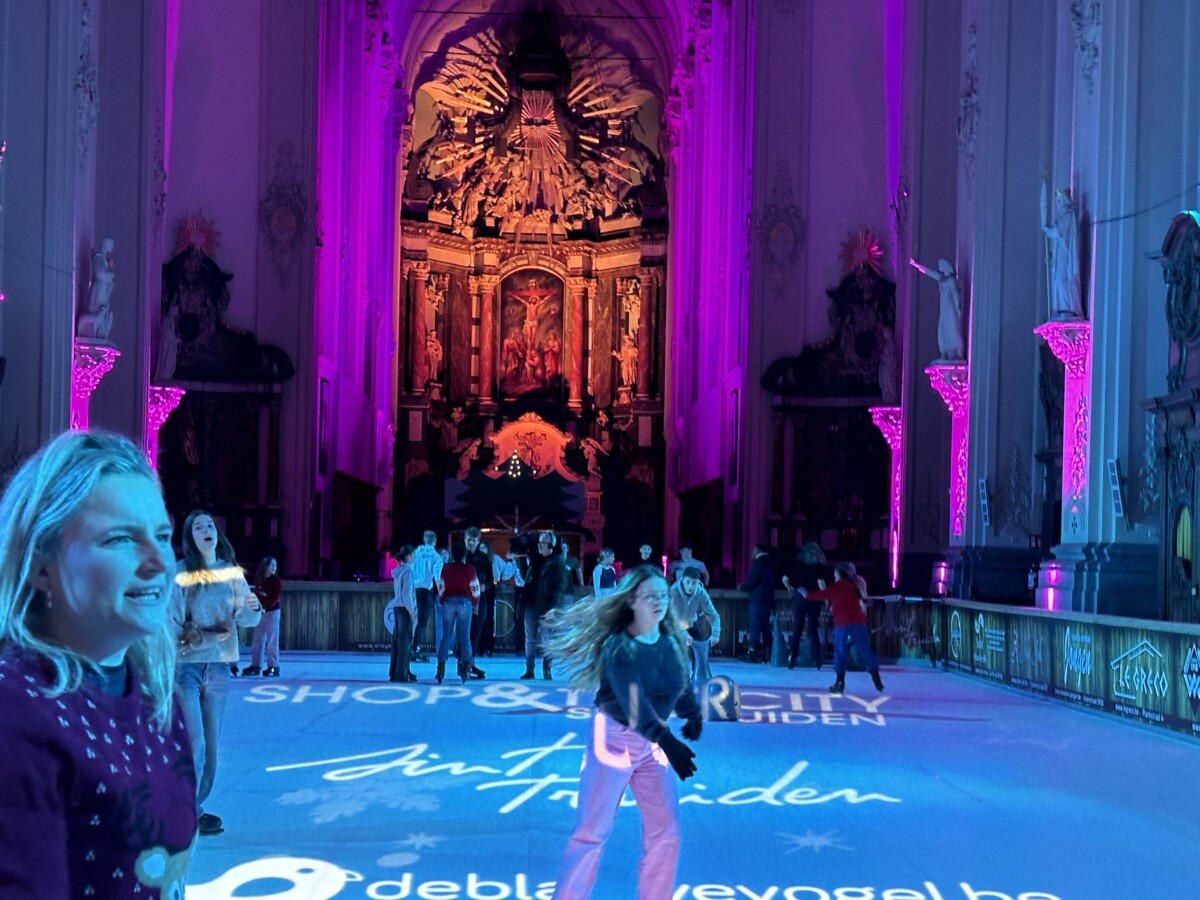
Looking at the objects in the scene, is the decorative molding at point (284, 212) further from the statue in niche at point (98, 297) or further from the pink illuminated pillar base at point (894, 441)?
the pink illuminated pillar base at point (894, 441)

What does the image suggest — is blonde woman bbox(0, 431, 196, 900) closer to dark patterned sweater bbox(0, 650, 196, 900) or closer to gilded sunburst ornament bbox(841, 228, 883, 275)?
dark patterned sweater bbox(0, 650, 196, 900)

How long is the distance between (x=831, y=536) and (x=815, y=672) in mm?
11687

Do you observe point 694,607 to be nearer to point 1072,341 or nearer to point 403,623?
point 403,623

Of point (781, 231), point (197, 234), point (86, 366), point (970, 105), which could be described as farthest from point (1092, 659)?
point (197, 234)

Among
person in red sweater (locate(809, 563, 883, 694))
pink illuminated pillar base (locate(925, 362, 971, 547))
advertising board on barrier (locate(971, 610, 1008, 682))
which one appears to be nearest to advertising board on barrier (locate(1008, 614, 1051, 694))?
advertising board on barrier (locate(971, 610, 1008, 682))

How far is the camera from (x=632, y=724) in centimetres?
639

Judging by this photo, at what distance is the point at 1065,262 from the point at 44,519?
20284 mm

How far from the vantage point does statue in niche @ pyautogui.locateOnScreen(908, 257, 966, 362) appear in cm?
2755

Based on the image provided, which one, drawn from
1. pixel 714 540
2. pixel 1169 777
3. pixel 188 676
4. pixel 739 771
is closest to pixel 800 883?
pixel 188 676

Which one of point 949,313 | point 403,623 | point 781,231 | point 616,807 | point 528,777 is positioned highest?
point 781,231

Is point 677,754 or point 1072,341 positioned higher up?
point 1072,341

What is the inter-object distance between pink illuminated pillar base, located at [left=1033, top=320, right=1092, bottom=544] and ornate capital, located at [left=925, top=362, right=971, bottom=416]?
577 centimetres

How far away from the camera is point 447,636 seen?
1962cm

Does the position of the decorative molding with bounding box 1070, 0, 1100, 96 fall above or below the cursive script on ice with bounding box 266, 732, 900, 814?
above
